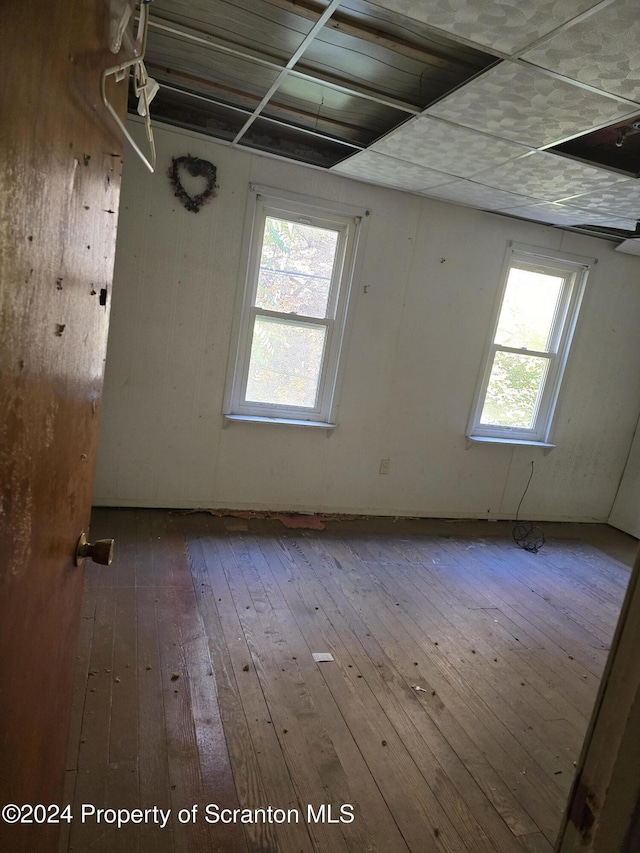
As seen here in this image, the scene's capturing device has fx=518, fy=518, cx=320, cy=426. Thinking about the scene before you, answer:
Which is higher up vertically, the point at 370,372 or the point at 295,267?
the point at 295,267

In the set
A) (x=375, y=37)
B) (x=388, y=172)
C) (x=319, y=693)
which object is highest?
(x=375, y=37)

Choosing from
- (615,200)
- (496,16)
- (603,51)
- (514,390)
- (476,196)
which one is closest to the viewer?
(496,16)

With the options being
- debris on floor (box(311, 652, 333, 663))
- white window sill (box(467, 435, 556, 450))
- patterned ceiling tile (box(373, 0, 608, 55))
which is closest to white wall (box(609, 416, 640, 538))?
white window sill (box(467, 435, 556, 450))

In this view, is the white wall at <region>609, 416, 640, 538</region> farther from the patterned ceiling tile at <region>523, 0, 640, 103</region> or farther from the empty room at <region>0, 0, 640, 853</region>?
the patterned ceiling tile at <region>523, 0, 640, 103</region>

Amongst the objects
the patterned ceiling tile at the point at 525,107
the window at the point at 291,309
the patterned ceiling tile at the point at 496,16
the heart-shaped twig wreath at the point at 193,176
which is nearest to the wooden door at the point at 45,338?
the patterned ceiling tile at the point at 496,16

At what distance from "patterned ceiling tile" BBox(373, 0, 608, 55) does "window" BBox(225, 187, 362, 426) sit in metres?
1.92

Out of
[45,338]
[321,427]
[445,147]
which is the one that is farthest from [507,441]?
[45,338]

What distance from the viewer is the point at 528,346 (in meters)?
4.43

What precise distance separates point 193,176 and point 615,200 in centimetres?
267

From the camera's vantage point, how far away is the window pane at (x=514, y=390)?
4406 millimetres

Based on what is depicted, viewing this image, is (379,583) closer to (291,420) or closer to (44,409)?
(291,420)

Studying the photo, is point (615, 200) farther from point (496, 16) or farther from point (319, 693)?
point (319, 693)

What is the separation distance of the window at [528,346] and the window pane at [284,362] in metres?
1.45

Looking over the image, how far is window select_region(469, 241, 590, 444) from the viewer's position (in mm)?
4305
